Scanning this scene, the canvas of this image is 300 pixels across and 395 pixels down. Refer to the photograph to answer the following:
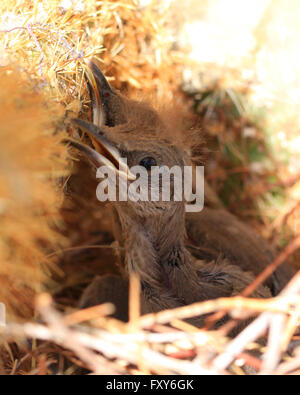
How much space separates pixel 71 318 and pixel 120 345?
0.09m

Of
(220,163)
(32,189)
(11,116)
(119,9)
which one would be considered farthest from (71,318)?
(220,163)

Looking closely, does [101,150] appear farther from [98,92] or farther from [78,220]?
[78,220]

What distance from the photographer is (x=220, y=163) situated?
6.12 ft

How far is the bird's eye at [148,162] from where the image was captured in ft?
2.85

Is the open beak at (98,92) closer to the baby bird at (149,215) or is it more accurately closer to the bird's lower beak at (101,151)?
the baby bird at (149,215)

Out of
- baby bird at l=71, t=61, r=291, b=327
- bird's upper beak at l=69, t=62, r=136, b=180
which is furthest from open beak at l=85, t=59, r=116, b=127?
bird's upper beak at l=69, t=62, r=136, b=180

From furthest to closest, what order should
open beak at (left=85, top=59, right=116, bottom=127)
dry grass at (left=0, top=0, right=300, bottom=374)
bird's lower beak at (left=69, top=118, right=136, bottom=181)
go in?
1. open beak at (left=85, top=59, right=116, bottom=127)
2. bird's lower beak at (left=69, top=118, right=136, bottom=181)
3. dry grass at (left=0, top=0, right=300, bottom=374)

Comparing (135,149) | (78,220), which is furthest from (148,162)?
(78,220)

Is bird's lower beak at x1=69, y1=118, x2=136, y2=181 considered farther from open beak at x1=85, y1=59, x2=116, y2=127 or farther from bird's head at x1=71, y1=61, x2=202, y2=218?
open beak at x1=85, y1=59, x2=116, y2=127

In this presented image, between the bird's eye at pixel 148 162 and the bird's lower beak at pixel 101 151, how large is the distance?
1.5 inches

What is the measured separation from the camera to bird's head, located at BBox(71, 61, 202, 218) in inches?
32.7

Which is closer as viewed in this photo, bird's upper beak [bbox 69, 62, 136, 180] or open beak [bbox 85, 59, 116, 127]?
bird's upper beak [bbox 69, 62, 136, 180]

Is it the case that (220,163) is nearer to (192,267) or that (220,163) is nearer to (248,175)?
(248,175)

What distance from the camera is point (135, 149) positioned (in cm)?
85
